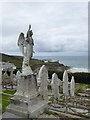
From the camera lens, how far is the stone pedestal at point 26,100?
290 inches

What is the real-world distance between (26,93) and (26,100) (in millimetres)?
329

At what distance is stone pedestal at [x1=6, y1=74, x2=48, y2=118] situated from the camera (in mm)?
7359

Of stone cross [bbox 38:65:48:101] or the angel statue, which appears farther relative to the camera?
stone cross [bbox 38:65:48:101]

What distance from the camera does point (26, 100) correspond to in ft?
24.2

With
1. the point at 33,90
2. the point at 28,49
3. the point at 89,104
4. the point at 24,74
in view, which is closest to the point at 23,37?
the point at 28,49

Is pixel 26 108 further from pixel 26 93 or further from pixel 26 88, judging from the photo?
pixel 26 88

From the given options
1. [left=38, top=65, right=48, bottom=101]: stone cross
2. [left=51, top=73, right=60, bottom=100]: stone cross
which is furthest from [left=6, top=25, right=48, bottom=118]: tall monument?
[left=51, top=73, right=60, bottom=100]: stone cross

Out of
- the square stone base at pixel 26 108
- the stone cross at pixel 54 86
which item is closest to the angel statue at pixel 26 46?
the square stone base at pixel 26 108

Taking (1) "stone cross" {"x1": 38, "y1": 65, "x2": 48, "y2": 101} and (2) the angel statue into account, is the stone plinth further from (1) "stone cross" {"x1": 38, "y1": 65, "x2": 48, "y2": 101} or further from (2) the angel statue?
(1) "stone cross" {"x1": 38, "y1": 65, "x2": 48, "y2": 101}

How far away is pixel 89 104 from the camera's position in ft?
42.3

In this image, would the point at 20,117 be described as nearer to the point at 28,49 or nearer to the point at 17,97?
the point at 17,97

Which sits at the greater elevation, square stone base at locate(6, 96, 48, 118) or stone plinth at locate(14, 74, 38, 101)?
stone plinth at locate(14, 74, 38, 101)

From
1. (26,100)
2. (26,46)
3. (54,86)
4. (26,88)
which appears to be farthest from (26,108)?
(54,86)

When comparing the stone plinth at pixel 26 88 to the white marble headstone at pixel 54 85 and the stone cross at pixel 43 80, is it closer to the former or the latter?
the stone cross at pixel 43 80
